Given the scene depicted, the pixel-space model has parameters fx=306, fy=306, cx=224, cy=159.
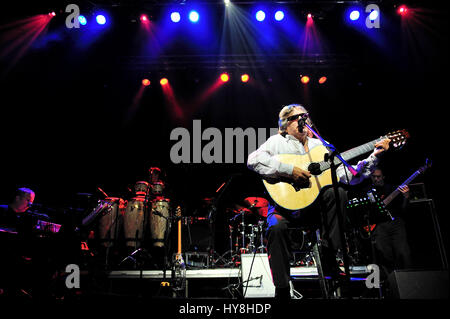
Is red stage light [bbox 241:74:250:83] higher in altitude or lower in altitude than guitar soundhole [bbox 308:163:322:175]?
higher

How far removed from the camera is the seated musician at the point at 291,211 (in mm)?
2876

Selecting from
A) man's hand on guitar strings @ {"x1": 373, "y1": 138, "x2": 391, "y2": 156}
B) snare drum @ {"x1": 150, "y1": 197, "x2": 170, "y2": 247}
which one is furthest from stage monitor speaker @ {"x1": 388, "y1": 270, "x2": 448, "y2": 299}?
snare drum @ {"x1": 150, "y1": 197, "x2": 170, "y2": 247}

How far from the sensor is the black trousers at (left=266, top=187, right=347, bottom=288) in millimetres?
2875

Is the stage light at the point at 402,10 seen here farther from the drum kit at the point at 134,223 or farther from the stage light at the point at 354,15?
the drum kit at the point at 134,223

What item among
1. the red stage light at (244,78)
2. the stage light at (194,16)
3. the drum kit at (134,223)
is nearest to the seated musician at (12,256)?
the drum kit at (134,223)

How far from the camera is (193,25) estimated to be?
6.77 meters

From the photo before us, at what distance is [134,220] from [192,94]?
12.2 feet

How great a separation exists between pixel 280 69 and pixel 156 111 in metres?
3.69

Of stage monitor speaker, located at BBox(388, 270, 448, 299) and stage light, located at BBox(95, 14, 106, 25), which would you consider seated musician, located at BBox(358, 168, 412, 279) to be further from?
stage light, located at BBox(95, 14, 106, 25)

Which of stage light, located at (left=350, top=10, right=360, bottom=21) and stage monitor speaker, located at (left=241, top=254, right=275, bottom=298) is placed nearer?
stage monitor speaker, located at (left=241, top=254, right=275, bottom=298)

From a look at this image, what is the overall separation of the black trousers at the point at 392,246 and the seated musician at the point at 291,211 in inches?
139

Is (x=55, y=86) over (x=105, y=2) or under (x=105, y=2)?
under

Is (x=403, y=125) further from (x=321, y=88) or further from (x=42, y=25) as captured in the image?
(x=42, y=25)
